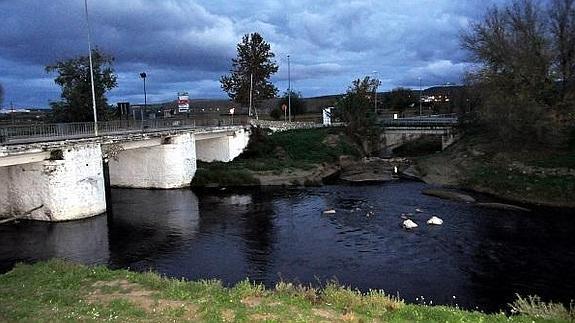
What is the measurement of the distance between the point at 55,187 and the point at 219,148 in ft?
95.6

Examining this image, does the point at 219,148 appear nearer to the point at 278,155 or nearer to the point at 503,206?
the point at 278,155

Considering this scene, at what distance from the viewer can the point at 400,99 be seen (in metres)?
145

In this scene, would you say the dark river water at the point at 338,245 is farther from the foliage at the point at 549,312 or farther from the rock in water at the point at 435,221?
the foliage at the point at 549,312

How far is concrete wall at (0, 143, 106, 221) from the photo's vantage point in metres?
37.1

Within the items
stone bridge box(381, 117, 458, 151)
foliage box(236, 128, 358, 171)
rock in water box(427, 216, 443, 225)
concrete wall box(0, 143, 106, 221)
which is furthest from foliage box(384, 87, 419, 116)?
concrete wall box(0, 143, 106, 221)

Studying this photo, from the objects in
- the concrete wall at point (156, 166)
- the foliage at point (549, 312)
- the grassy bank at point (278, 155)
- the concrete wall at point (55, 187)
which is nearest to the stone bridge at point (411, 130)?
the grassy bank at point (278, 155)

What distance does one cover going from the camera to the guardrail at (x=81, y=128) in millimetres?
37894

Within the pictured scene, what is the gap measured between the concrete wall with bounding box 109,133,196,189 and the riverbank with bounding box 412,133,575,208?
86.7ft

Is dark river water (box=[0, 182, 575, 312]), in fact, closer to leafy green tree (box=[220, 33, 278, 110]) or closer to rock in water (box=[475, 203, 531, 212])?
rock in water (box=[475, 203, 531, 212])

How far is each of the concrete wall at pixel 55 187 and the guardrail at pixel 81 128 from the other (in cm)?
232

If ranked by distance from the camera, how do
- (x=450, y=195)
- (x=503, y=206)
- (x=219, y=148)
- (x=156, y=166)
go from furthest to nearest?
(x=219, y=148), (x=156, y=166), (x=450, y=195), (x=503, y=206)

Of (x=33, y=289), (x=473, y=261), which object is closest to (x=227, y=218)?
(x=473, y=261)

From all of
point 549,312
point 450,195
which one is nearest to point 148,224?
point 450,195

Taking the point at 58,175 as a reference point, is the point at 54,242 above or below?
below
